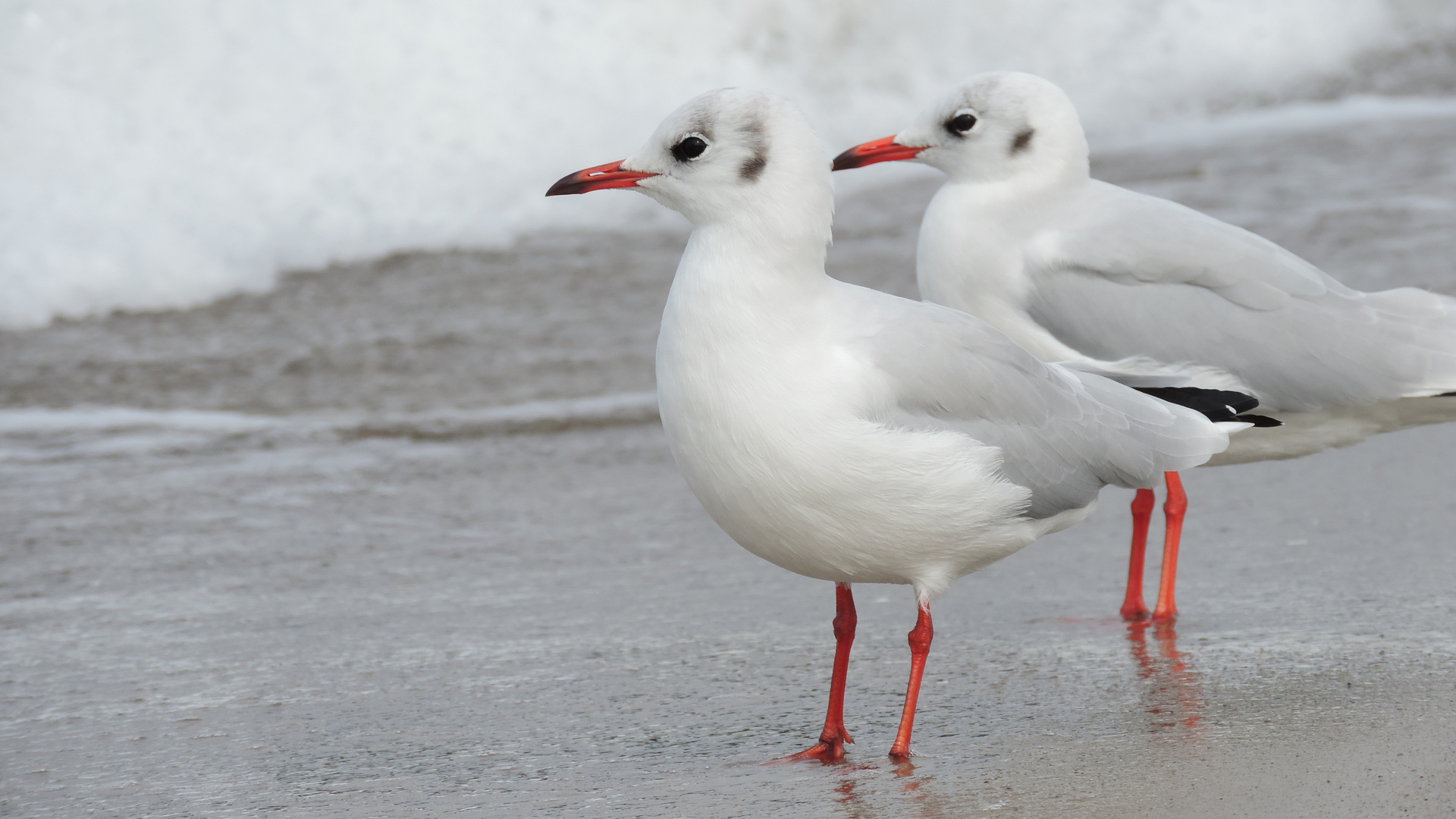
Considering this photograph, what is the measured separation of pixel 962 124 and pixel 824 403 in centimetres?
218

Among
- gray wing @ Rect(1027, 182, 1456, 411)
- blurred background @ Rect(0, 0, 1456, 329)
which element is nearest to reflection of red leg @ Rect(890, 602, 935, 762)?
gray wing @ Rect(1027, 182, 1456, 411)

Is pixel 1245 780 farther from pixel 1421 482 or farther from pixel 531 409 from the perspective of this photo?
pixel 531 409

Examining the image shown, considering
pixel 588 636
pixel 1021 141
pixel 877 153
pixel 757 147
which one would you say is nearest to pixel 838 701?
pixel 588 636

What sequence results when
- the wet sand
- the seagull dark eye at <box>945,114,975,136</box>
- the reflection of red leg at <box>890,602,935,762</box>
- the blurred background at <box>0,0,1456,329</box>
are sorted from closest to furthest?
the wet sand < the reflection of red leg at <box>890,602,935,762</box> < the seagull dark eye at <box>945,114,975,136</box> < the blurred background at <box>0,0,1456,329</box>

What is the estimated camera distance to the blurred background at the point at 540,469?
340 centimetres

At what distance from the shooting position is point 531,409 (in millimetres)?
7242

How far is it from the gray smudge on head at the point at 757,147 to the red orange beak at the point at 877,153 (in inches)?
57.4

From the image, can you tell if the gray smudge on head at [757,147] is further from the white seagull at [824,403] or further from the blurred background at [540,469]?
the blurred background at [540,469]

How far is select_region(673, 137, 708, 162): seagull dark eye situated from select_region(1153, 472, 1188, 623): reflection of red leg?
174 centimetres

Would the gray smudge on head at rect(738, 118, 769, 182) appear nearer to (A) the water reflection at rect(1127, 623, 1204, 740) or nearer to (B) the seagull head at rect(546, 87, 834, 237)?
(B) the seagull head at rect(546, 87, 834, 237)

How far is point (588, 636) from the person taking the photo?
4.35m

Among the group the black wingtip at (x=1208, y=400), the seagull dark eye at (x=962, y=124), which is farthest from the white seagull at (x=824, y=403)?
the seagull dark eye at (x=962, y=124)

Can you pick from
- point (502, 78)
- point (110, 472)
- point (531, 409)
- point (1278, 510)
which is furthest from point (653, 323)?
point (502, 78)

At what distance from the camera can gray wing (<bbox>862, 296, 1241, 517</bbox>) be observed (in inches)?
136
